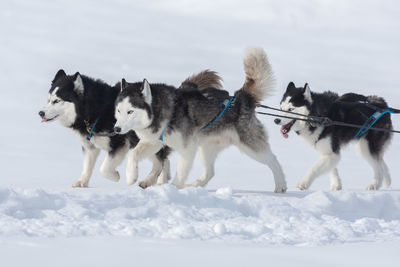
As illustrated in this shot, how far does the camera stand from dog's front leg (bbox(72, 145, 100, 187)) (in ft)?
22.8

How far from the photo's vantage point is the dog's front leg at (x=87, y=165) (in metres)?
6.95

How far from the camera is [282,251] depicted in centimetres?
370

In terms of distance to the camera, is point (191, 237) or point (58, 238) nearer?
point (58, 238)

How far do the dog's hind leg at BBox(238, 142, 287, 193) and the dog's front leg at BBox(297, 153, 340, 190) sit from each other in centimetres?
87

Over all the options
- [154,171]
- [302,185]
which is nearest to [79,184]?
[154,171]

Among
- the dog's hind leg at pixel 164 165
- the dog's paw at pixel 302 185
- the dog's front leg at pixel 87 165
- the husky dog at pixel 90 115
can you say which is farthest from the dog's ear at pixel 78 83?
the dog's paw at pixel 302 185

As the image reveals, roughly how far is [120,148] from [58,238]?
2.89 m

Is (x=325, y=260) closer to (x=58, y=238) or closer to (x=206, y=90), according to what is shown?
(x=58, y=238)

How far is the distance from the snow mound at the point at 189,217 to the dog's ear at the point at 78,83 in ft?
5.64

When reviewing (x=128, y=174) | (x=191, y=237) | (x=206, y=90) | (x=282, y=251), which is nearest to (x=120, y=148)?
(x=128, y=174)

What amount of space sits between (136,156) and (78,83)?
1.26 meters

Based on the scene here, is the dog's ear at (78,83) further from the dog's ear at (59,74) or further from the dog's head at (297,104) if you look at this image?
the dog's head at (297,104)

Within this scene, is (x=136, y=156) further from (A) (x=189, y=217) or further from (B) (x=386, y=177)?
(B) (x=386, y=177)

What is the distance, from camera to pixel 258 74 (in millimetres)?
7027
